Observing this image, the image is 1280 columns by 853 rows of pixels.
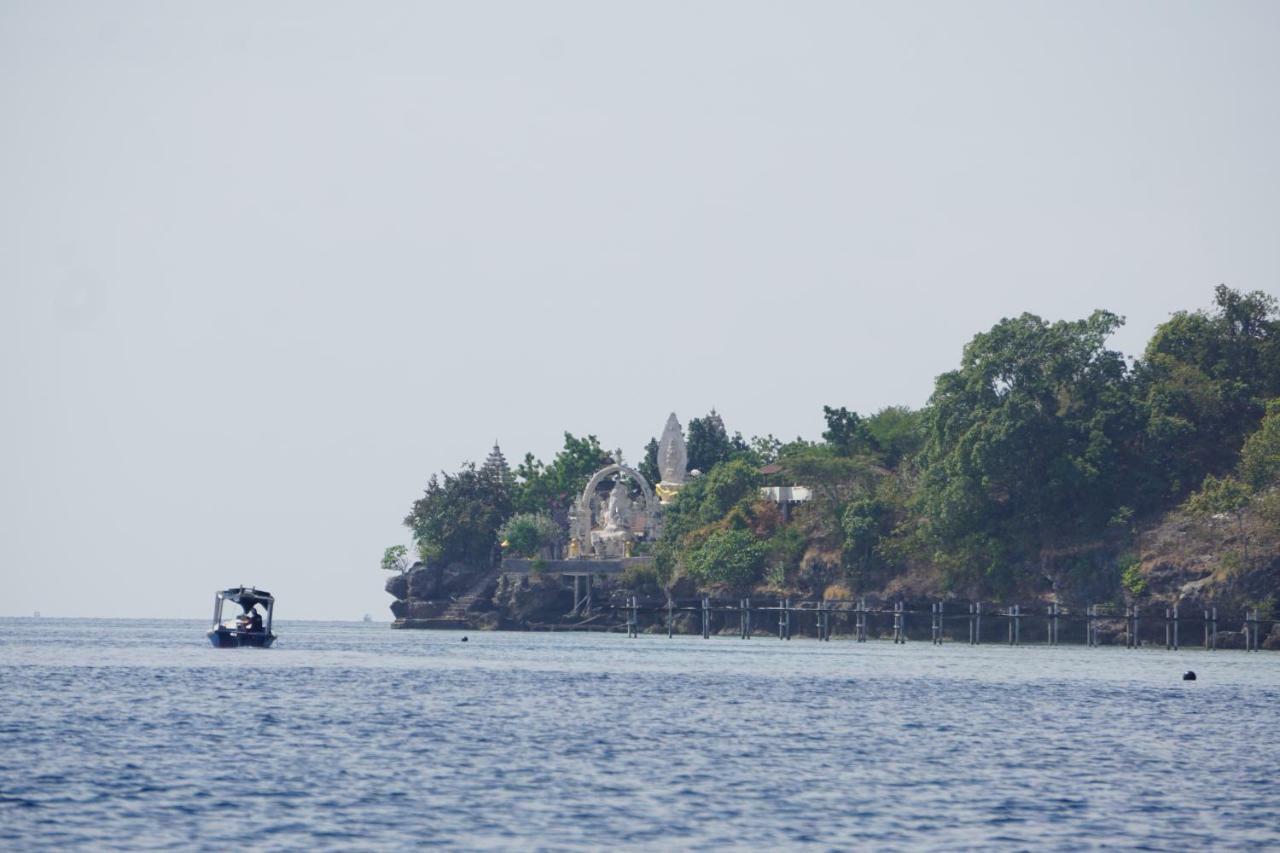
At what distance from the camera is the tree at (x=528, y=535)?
611 ft

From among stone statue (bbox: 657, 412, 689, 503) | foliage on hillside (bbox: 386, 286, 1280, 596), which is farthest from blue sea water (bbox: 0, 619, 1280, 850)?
stone statue (bbox: 657, 412, 689, 503)

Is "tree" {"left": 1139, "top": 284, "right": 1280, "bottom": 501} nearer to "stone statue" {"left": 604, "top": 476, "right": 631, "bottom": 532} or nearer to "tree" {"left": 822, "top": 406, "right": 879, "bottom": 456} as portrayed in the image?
"tree" {"left": 822, "top": 406, "right": 879, "bottom": 456}

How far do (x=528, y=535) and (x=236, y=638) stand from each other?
8125 cm

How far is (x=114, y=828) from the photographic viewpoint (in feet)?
108

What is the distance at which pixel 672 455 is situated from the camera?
19700cm

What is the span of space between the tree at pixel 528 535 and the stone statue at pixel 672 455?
1257cm

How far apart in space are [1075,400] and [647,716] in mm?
85116

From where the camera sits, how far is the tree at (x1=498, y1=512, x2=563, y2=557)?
611 feet

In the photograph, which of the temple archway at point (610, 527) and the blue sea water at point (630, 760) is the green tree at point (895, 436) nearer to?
the temple archway at point (610, 527)

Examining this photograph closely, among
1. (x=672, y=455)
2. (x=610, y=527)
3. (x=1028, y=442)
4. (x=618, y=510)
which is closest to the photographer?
(x=1028, y=442)

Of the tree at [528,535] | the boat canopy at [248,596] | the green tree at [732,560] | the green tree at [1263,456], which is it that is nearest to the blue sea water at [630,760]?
the boat canopy at [248,596]

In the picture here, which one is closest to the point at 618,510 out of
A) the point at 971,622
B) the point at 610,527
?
the point at 610,527

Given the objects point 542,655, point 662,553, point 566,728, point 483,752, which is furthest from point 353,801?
point 662,553

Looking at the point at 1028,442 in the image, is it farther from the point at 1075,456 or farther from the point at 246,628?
the point at 246,628
